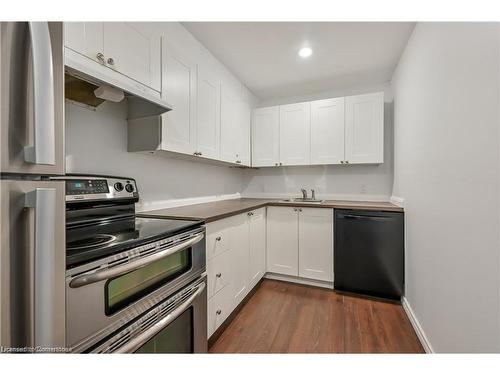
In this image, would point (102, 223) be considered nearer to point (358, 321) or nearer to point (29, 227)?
point (29, 227)

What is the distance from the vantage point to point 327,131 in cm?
274

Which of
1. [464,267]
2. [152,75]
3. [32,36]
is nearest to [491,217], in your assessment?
[464,267]

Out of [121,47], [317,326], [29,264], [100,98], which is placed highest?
[121,47]

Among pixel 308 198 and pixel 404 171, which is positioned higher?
pixel 404 171

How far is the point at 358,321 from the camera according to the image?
1826mm

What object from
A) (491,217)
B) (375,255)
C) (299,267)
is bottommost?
(299,267)

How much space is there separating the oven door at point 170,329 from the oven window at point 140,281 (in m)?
0.09

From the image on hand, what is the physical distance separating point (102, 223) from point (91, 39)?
909 mm

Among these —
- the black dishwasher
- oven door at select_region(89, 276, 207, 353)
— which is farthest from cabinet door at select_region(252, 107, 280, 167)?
oven door at select_region(89, 276, 207, 353)

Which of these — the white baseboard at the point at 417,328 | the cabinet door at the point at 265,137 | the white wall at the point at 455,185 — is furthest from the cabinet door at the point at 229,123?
the white baseboard at the point at 417,328

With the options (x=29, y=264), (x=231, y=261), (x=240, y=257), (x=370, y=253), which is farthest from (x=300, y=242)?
(x=29, y=264)

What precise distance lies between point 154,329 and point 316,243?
1864 mm

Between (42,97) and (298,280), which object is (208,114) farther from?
(298,280)

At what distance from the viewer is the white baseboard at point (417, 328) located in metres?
1.45
